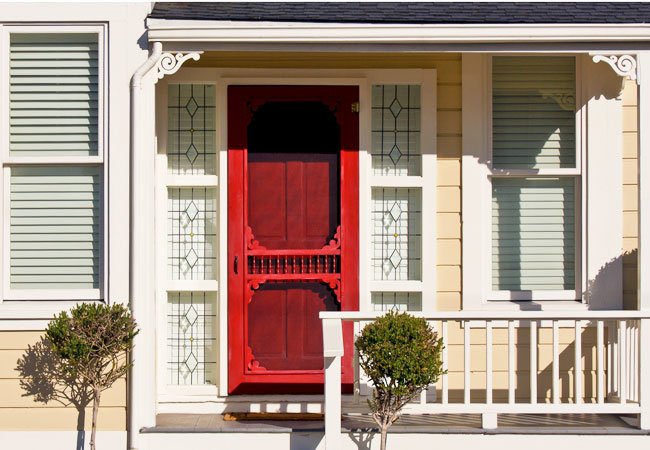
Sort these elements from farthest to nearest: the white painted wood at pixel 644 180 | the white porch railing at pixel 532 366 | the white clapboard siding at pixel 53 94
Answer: the white clapboard siding at pixel 53 94, the white painted wood at pixel 644 180, the white porch railing at pixel 532 366

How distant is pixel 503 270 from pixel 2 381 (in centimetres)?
369

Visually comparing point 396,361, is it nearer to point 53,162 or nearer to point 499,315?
point 499,315

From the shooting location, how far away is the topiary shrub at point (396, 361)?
6.38 meters

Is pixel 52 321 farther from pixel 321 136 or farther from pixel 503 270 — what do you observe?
pixel 503 270

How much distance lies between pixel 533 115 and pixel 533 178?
1.55ft

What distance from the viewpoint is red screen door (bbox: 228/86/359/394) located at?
7762mm

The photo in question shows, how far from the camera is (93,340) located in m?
6.57

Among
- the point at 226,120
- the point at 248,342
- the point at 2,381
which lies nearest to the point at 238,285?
the point at 248,342

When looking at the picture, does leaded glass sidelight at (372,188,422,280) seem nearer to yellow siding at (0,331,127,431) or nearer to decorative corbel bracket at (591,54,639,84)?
decorative corbel bracket at (591,54,639,84)

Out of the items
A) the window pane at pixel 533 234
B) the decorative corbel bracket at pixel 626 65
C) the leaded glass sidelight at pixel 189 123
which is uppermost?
the decorative corbel bracket at pixel 626 65

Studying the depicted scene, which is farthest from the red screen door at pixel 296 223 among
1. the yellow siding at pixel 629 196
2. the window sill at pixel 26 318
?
the yellow siding at pixel 629 196

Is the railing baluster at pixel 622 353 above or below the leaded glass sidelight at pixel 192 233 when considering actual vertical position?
below

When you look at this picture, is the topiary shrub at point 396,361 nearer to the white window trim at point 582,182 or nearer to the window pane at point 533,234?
the white window trim at point 582,182

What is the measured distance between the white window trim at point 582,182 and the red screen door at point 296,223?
84 centimetres
